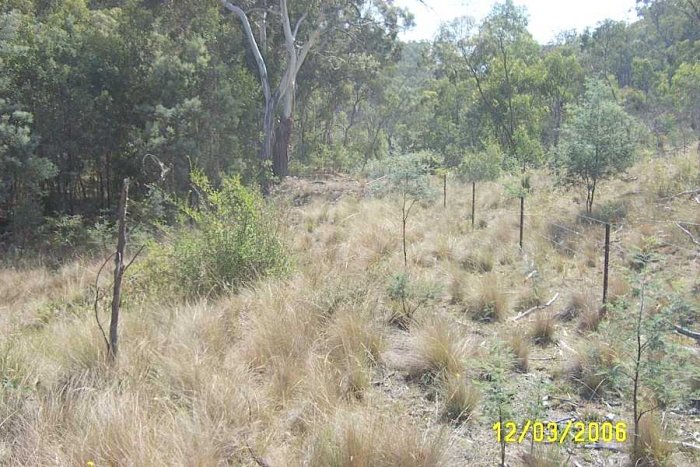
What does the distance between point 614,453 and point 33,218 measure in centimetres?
1297

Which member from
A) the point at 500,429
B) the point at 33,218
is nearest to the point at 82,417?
the point at 500,429

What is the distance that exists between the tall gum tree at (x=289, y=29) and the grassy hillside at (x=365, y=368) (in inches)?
505

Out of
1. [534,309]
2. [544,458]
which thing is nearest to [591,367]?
[544,458]

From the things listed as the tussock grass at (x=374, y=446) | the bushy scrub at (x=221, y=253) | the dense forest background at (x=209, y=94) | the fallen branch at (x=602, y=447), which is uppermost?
the dense forest background at (x=209, y=94)

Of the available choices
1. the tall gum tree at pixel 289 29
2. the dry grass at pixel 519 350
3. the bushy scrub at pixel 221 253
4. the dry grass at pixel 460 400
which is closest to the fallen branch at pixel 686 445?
the dry grass at pixel 460 400

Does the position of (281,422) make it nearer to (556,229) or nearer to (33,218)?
(556,229)

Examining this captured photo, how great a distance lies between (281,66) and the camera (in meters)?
21.9

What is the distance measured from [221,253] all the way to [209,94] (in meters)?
10.1

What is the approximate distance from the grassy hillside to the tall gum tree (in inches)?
505

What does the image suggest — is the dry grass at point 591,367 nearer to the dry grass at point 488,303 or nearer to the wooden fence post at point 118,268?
the dry grass at point 488,303

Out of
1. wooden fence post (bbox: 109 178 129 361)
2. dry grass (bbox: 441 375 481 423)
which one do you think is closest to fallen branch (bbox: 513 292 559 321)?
dry grass (bbox: 441 375 481 423)
